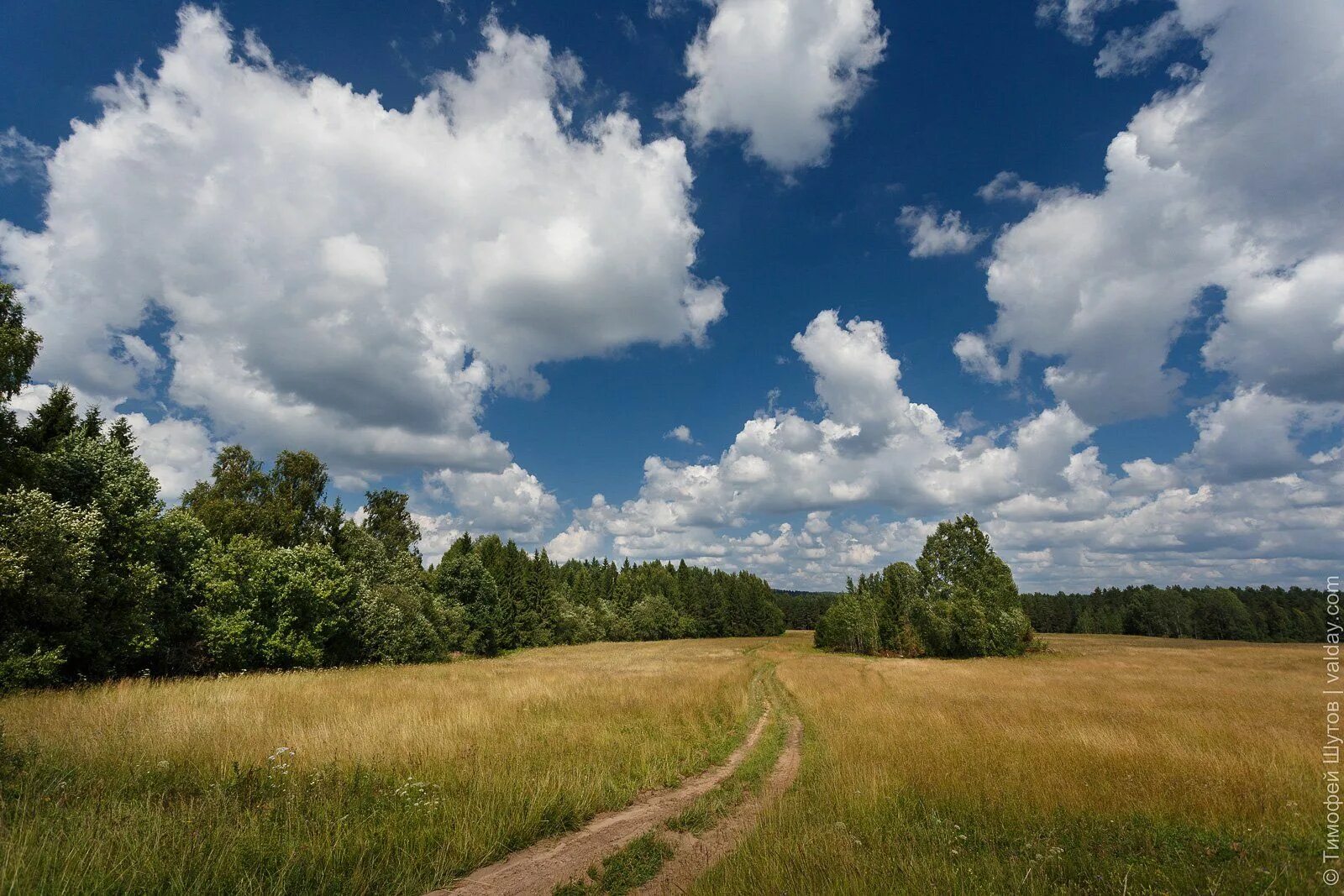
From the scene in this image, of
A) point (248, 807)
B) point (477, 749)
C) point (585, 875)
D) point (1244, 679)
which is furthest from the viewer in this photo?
point (1244, 679)

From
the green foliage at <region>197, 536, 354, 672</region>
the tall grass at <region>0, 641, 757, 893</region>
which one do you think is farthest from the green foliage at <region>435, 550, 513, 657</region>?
the tall grass at <region>0, 641, 757, 893</region>

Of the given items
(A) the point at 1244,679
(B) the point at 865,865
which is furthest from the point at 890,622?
(B) the point at 865,865

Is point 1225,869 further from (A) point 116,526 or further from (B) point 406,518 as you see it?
(B) point 406,518

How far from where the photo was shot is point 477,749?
10273 millimetres

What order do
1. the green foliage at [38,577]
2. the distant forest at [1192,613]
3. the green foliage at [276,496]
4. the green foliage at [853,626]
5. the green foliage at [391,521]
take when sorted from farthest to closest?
1. the distant forest at [1192,613]
2. the green foliage at [853,626]
3. the green foliage at [391,521]
4. the green foliage at [276,496]
5. the green foliage at [38,577]

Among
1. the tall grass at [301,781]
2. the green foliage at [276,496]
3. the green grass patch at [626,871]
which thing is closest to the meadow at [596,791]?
the tall grass at [301,781]

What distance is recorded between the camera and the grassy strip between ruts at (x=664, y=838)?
235 inches

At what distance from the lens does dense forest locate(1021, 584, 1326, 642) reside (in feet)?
325

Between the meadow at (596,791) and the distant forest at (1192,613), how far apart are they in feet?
255

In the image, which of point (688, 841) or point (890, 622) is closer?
point (688, 841)

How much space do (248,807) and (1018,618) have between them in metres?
64.4

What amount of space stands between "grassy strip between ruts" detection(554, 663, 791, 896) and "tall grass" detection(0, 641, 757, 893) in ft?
3.61

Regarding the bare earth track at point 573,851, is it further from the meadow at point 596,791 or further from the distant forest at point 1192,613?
the distant forest at point 1192,613

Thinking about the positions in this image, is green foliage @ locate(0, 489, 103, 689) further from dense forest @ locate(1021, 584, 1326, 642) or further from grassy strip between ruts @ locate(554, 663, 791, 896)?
dense forest @ locate(1021, 584, 1326, 642)
